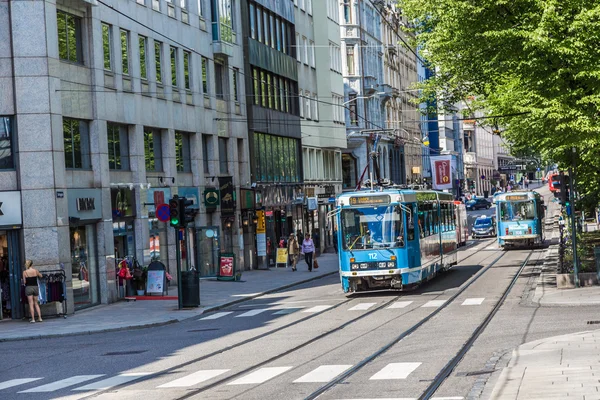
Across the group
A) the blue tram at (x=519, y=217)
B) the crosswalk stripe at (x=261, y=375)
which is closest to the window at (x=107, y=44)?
the crosswalk stripe at (x=261, y=375)

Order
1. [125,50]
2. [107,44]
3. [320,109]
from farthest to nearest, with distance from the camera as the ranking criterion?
[320,109] < [125,50] < [107,44]

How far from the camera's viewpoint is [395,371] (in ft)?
53.0

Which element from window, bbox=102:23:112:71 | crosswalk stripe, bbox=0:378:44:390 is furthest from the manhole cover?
window, bbox=102:23:112:71

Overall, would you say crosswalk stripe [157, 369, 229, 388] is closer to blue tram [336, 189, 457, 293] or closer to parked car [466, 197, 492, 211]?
blue tram [336, 189, 457, 293]

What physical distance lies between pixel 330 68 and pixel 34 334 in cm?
4918

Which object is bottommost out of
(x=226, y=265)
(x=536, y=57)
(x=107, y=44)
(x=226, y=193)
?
(x=226, y=265)

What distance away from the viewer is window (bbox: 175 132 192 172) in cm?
4553

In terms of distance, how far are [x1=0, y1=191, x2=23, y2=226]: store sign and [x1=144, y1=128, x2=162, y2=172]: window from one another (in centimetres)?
965

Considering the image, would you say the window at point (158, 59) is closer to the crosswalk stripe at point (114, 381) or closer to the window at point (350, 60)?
the crosswalk stripe at point (114, 381)

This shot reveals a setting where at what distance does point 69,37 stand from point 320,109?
37.1 m

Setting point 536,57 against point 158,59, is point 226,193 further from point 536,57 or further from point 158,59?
point 536,57

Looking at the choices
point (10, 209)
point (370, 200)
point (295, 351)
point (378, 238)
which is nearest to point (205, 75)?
point (10, 209)

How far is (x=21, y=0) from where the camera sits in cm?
3250

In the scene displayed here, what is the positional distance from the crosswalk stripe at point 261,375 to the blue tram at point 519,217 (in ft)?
147
